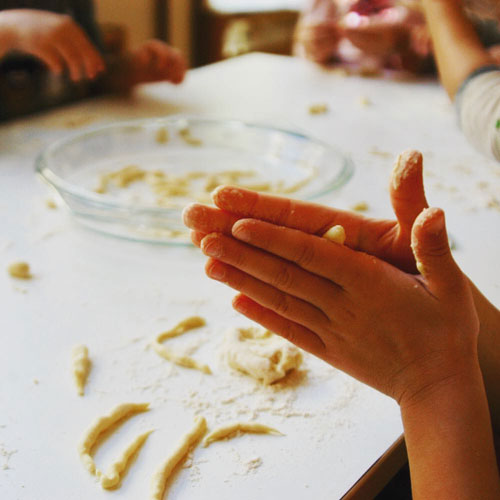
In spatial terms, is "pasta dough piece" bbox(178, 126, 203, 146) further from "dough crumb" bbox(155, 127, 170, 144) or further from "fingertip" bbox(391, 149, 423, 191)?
"fingertip" bbox(391, 149, 423, 191)

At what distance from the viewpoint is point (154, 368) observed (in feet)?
1.94

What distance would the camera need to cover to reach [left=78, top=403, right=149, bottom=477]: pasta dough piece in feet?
1.56

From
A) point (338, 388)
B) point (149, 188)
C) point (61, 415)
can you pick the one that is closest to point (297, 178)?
point (149, 188)

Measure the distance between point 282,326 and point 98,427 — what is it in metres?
0.18

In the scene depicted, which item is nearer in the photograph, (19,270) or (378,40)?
(19,270)

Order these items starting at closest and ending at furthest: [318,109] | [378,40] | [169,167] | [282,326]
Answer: [282,326] < [169,167] < [318,109] < [378,40]

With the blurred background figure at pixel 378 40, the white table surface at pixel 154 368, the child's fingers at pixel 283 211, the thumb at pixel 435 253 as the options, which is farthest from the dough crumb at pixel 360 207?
the blurred background figure at pixel 378 40

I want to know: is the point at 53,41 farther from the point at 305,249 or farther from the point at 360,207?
the point at 305,249

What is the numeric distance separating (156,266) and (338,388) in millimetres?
308

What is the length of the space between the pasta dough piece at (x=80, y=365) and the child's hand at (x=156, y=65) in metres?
1.04

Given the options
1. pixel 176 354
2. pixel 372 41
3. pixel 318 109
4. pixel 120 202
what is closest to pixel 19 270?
pixel 120 202

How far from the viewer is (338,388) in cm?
57

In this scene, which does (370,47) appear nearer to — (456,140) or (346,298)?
(456,140)

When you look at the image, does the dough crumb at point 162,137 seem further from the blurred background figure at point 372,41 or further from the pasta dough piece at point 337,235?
the blurred background figure at point 372,41
